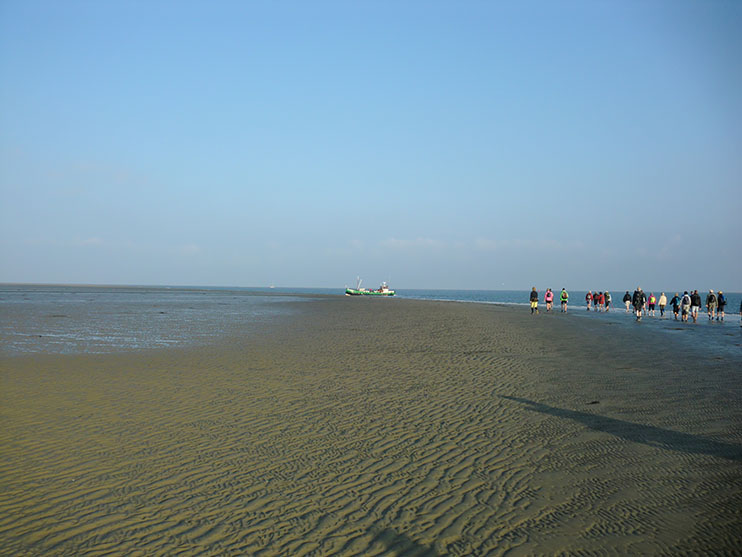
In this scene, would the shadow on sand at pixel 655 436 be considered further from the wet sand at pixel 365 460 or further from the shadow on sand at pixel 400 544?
the shadow on sand at pixel 400 544

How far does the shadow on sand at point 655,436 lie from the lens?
7555 millimetres

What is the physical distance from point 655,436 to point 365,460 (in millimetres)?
4743

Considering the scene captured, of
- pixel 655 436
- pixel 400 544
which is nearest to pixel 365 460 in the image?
pixel 400 544

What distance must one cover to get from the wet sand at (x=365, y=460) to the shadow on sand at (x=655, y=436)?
45 mm

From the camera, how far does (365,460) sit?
23.3 feet

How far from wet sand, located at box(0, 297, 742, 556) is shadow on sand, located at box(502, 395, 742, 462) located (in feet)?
0.15

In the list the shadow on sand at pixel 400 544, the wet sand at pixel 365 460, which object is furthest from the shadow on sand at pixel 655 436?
the shadow on sand at pixel 400 544

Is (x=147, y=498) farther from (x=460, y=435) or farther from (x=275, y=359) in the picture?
(x=275, y=359)

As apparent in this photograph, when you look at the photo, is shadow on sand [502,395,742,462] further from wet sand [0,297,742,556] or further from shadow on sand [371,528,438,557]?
shadow on sand [371,528,438,557]

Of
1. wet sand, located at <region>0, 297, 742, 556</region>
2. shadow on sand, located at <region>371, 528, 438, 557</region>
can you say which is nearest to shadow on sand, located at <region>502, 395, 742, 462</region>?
wet sand, located at <region>0, 297, 742, 556</region>

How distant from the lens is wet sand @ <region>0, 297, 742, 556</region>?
500 centimetres

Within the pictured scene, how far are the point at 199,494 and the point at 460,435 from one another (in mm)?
4158

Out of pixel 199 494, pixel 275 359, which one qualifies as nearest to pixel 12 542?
pixel 199 494

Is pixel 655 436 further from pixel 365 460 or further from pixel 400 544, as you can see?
pixel 400 544
